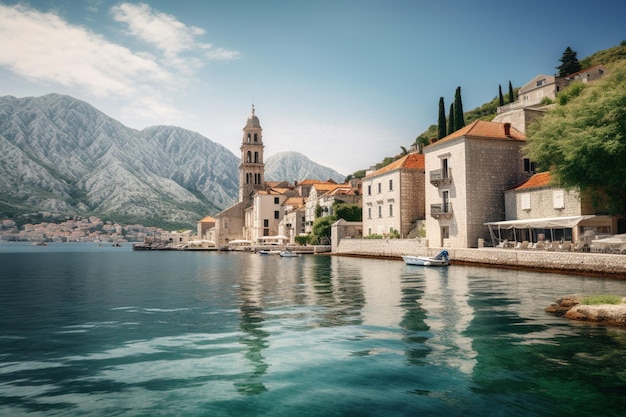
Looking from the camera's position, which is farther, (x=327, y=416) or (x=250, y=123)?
(x=250, y=123)

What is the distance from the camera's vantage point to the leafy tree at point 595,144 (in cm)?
2809

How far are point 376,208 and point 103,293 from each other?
38.2m

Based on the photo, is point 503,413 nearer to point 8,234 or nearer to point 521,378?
point 521,378

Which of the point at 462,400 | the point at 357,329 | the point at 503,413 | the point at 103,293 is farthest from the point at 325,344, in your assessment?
the point at 103,293

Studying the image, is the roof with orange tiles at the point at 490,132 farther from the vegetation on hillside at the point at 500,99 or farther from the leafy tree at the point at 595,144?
the vegetation on hillside at the point at 500,99

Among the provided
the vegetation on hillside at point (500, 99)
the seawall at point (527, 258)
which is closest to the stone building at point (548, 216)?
the seawall at point (527, 258)

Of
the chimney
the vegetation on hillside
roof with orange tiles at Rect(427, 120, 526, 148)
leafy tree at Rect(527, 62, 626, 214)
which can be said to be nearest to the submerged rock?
leafy tree at Rect(527, 62, 626, 214)

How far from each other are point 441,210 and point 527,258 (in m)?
13.0

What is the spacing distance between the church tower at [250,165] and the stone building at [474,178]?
69.1 m

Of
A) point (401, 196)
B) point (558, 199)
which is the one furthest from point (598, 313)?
point (401, 196)

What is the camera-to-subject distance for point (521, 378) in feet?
26.3

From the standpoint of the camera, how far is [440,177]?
43281mm

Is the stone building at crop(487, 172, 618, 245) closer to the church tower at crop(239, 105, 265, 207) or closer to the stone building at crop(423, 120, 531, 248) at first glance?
the stone building at crop(423, 120, 531, 248)

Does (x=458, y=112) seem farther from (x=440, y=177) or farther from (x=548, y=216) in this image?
(x=548, y=216)
